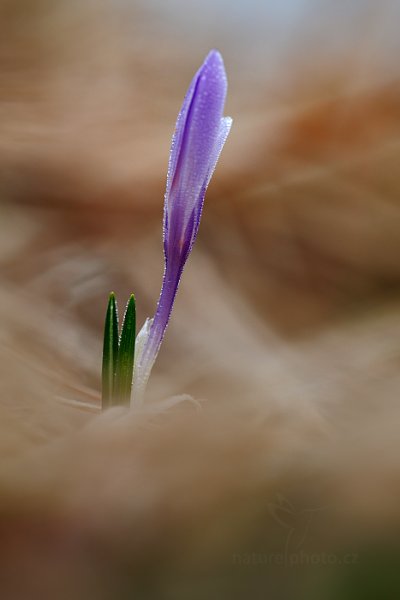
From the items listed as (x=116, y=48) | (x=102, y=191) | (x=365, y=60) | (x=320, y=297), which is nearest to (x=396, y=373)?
(x=320, y=297)

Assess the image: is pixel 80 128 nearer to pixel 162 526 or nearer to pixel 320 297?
pixel 320 297

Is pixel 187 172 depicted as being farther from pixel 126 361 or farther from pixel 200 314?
pixel 200 314

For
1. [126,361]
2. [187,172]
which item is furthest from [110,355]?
[187,172]

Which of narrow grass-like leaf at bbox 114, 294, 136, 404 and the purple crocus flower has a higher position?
the purple crocus flower

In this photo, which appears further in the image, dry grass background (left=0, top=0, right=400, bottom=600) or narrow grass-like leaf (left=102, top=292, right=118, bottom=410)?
narrow grass-like leaf (left=102, top=292, right=118, bottom=410)
